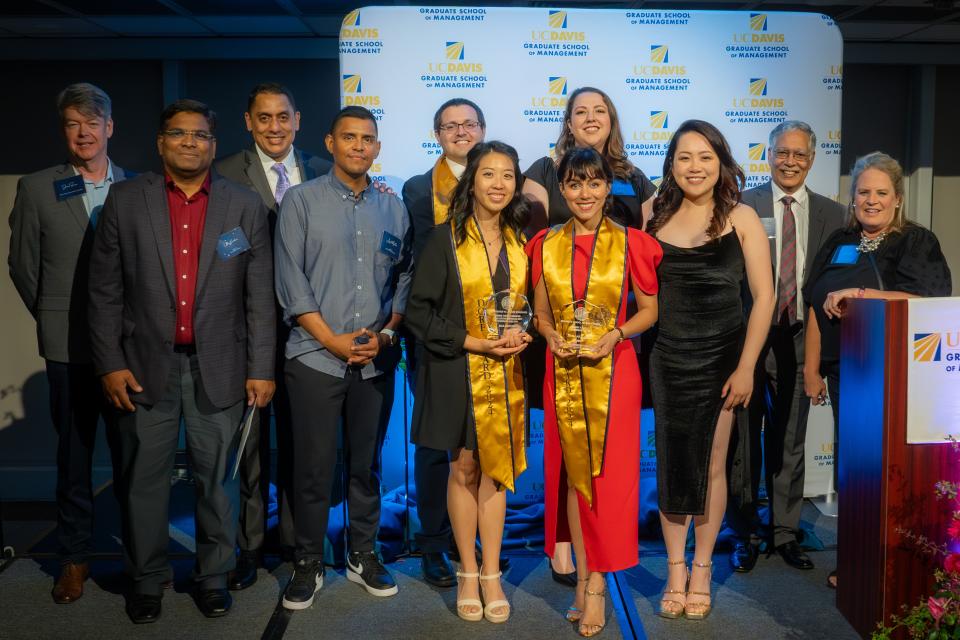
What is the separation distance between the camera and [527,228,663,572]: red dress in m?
2.89

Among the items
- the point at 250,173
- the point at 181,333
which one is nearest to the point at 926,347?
the point at 181,333

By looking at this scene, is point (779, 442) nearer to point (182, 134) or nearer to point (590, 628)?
point (590, 628)

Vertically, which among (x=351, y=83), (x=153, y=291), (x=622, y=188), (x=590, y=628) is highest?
(x=351, y=83)

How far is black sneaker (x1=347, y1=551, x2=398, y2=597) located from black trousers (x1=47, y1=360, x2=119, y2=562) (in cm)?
104

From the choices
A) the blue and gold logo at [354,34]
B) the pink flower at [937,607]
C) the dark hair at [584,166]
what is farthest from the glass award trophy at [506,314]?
the blue and gold logo at [354,34]

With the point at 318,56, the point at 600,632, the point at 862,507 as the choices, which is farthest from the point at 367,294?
the point at 318,56

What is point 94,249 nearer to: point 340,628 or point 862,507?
point 340,628

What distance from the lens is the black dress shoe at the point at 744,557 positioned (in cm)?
349

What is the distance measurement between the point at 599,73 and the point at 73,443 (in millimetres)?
2869

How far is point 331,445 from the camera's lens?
321cm

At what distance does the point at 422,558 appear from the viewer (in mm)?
3537

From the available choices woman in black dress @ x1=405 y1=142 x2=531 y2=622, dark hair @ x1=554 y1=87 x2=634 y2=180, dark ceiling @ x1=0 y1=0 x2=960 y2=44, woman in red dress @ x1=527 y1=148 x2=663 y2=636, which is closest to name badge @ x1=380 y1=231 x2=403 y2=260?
woman in black dress @ x1=405 y1=142 x2=531 y2=622

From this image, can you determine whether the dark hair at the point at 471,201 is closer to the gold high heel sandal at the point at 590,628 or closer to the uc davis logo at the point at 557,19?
the gold high heel sandal at the point at 590,628

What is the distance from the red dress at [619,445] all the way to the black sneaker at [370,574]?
824 mm
